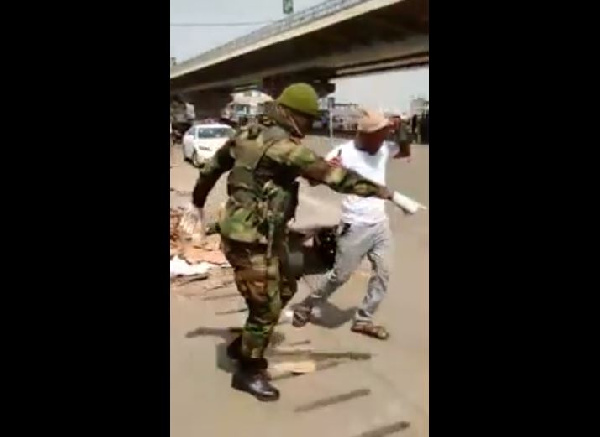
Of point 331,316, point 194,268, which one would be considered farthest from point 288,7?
point 331,316

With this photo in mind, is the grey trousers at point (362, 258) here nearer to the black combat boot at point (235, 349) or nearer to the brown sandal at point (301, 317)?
the brown sandal at point (301, 317)

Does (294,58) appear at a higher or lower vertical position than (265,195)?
higher

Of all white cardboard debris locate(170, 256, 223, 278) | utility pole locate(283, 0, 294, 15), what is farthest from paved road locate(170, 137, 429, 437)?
utility pole locate(283, 0, 294, 15)

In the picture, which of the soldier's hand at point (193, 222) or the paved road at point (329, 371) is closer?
the paved road at point (329, 371)

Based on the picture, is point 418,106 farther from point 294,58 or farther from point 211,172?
point 294,58

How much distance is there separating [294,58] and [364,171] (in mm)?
519

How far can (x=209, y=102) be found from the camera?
2.11 meters

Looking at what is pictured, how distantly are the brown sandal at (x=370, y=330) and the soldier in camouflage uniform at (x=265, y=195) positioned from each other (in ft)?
1.56

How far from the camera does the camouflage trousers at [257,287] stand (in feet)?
6.89

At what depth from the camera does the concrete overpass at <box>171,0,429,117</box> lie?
1935 mm

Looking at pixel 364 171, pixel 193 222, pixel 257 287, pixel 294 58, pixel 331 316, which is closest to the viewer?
pixel 257 287

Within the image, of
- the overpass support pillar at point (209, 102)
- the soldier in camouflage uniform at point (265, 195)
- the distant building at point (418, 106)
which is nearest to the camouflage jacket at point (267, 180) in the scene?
the soldier in camouflage uniform at point (265, 195)
